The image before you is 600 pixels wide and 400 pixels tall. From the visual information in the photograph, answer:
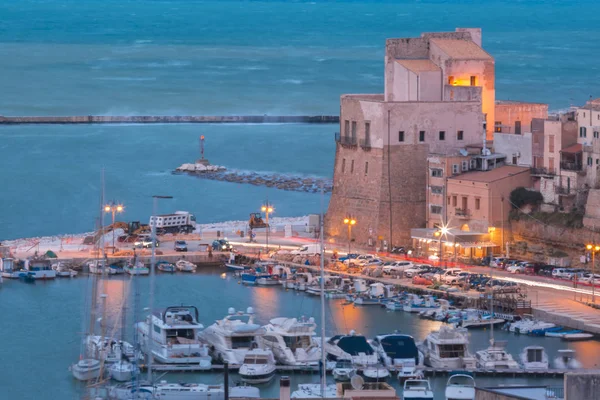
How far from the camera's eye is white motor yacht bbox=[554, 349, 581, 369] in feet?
105

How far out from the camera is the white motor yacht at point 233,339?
3234cm

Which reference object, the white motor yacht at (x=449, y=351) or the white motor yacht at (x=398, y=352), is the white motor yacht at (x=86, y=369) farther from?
the white motor yacht at (x=449, y=351)

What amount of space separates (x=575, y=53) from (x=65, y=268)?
332 ft

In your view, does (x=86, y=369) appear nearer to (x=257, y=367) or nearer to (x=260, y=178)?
(x=257, y=367)

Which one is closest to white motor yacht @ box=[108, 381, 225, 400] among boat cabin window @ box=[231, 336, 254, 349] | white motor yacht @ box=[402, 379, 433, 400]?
white motor yacht @ box=[402, 379, 433, 400]

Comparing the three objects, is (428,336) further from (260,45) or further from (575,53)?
(260,45)

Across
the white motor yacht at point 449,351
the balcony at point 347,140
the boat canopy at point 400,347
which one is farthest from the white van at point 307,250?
the boat canopy at point 400,347

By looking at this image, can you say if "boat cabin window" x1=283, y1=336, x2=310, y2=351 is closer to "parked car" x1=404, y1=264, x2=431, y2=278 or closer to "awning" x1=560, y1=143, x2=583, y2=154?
"parked car" x1=404, y1=264, x2=431, y2=278

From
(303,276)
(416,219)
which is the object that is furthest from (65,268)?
(416,219)

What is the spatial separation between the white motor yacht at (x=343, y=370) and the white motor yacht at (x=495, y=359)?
2.34 meters

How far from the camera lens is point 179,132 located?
85812mm

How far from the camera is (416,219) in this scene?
148 feet

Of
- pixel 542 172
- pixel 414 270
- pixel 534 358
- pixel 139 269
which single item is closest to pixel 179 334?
pixel 534 358

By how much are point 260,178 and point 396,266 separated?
22.8 meters
